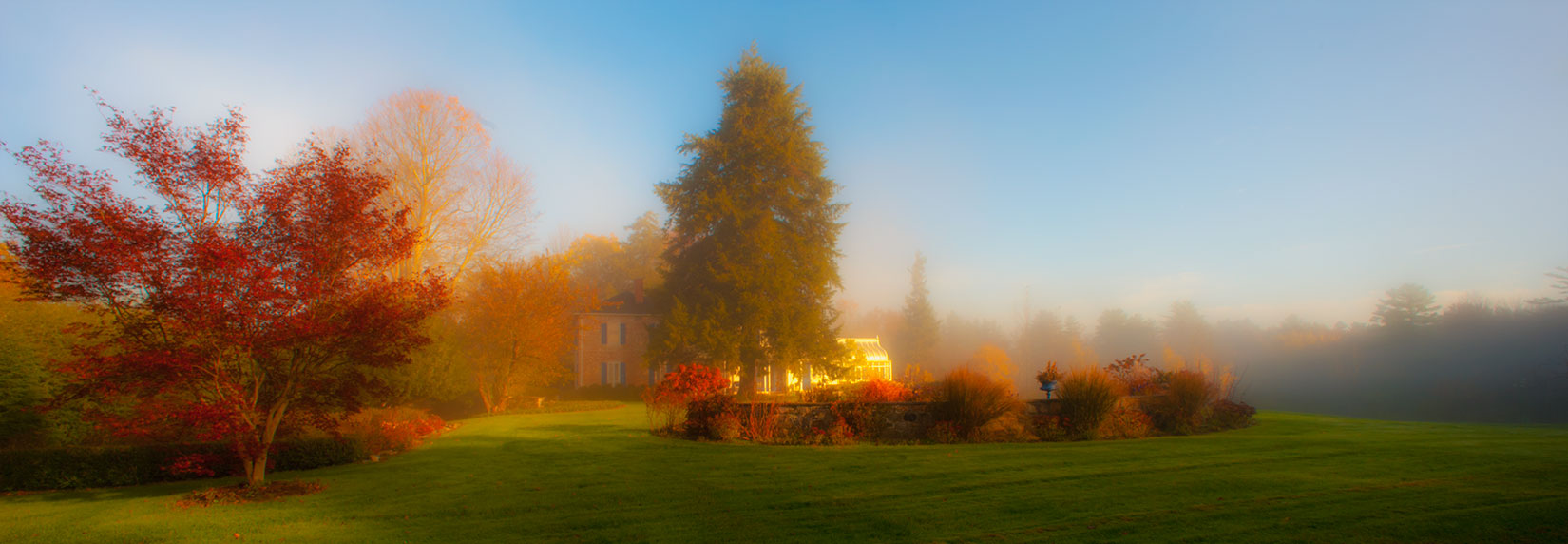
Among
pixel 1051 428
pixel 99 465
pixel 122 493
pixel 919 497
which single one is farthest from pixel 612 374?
pixel 919 497

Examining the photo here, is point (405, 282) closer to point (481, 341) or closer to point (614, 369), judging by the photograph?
point (481, 341)

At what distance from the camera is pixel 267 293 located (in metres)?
7.75

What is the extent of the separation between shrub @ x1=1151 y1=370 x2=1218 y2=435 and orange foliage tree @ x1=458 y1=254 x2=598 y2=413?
18.1 meters

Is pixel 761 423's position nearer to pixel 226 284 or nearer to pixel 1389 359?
pixel 226 284

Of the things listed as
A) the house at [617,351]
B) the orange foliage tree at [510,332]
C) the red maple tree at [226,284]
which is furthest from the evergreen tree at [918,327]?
the red maple tree at [226,284]

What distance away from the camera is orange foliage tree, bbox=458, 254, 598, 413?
21.8 m

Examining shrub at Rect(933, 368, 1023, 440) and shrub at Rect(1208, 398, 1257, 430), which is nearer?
shrub at Rect(933, 368, 1023, 440)

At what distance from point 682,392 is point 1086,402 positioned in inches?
297

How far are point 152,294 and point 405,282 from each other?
2.54 metres

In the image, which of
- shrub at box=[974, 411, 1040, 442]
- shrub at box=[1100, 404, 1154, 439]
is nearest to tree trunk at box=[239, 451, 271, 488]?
shrub at box=[974, 411, 1040, 442]

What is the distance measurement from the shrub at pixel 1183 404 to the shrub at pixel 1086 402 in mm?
1445

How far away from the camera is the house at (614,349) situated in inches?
1209

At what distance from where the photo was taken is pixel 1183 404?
12.9 m

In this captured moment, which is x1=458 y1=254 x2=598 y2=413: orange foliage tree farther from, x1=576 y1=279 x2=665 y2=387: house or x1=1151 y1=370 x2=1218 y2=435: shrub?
x1=1151 y1=370 x2=1218 y2=435: shrub
